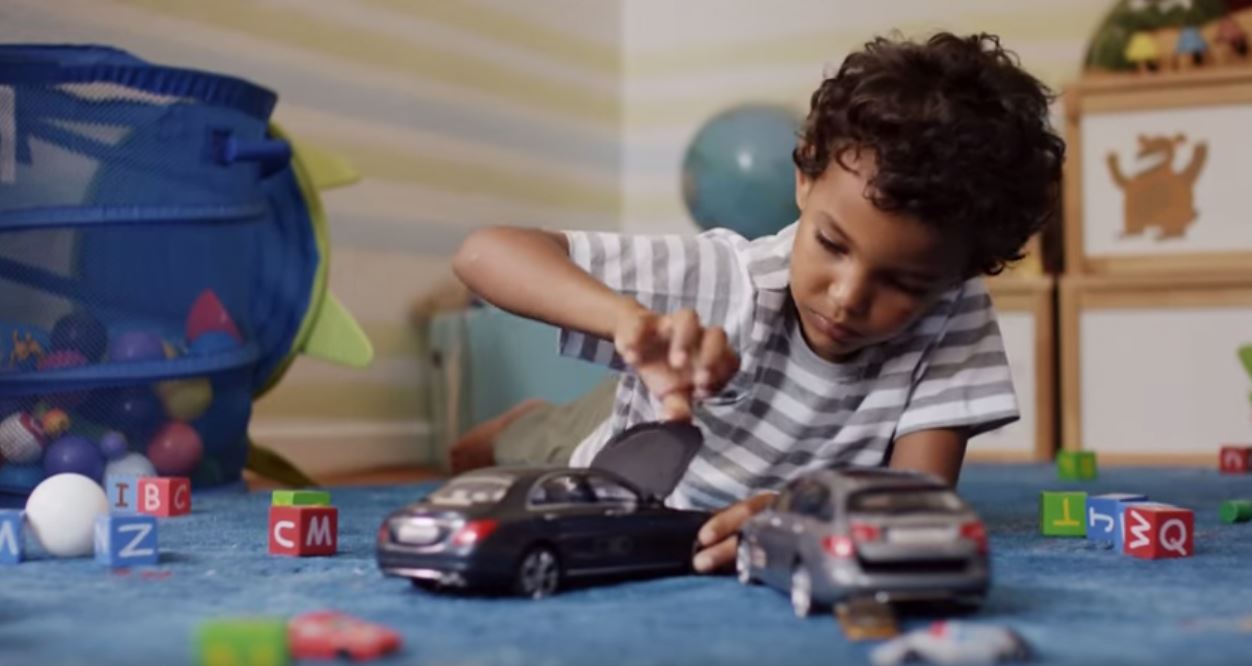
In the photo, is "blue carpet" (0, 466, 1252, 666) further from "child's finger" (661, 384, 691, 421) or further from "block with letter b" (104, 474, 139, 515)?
"block with letter b" (104, 474, 139, 515)

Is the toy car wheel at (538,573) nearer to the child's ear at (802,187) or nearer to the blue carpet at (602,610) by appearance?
the blue carpet at (602,610)

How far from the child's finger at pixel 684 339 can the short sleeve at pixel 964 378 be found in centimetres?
45

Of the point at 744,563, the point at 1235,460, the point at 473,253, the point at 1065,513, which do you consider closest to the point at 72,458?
the point at 473,253

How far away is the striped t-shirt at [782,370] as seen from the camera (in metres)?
1.28

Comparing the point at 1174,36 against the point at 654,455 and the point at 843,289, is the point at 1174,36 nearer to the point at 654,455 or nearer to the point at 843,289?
Result: the point at 843,289

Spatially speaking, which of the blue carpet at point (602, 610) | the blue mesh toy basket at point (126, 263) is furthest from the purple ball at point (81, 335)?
the blue carpet at point (602, 610)

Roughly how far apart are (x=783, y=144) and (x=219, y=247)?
4.24 ft

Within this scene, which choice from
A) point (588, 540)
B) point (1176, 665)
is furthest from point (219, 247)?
point (1176, 665)

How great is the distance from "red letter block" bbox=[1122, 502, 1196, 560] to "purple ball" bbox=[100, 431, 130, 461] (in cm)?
119

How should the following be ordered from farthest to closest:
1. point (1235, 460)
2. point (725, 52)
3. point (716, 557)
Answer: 1. point (725, 52)
2. point (1235, 460)
3. point (716, 557)

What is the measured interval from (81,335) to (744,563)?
1.06m

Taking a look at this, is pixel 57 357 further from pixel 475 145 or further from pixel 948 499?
pixel 475 145

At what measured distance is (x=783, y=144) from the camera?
2889 mm

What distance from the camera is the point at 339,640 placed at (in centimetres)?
76
